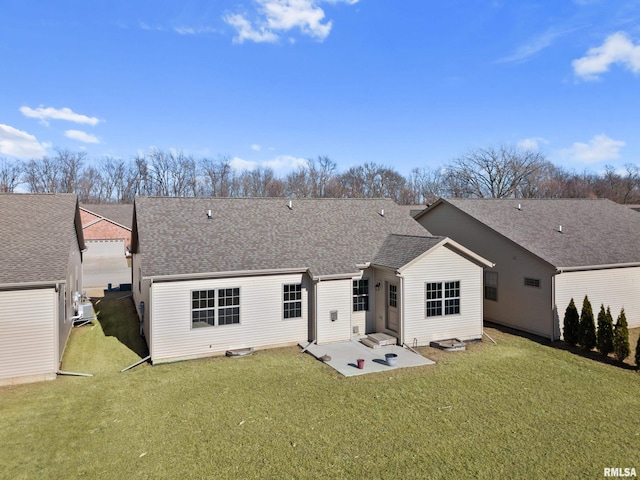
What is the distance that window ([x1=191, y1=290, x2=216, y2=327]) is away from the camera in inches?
526

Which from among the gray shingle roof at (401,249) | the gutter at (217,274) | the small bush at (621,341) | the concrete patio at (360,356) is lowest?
the concrete patio at (360,356)

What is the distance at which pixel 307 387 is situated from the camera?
1088 cm

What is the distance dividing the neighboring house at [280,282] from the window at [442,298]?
0.04 m

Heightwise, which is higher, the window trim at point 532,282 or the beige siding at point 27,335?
the window trim at point 532,282

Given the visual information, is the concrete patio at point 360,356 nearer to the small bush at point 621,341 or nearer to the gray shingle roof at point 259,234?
the gray shingle roof at point 259,234

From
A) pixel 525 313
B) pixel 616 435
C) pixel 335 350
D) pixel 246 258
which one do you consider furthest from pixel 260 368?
pixel 525 313

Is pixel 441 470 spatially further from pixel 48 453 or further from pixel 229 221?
pixel 229 221

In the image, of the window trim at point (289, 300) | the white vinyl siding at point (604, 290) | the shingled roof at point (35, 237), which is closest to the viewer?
the shingled roof at point (35, 237)

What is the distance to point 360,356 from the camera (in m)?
13.4

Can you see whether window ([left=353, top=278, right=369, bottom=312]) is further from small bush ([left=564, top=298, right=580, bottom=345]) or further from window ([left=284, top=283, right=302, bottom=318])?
small bush ([left=564, top=298, right=580, bottom=345])

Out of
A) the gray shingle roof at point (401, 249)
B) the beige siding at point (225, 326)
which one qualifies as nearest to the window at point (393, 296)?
the gray shingle roof at point (401, 249)

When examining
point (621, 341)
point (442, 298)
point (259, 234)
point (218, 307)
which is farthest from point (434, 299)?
point (218, 307)

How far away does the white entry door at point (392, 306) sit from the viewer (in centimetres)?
1498

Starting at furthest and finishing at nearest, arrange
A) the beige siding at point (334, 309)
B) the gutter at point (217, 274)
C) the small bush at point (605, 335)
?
1. the beige siding at point (334, 309)
2. the small bush at point (605, 335)
3. the gutter at point (217, 274)
